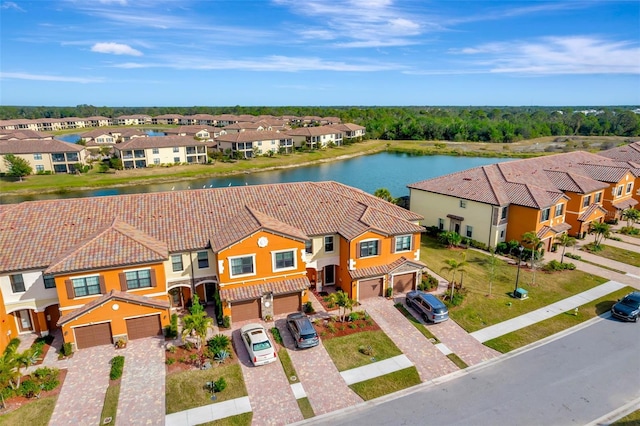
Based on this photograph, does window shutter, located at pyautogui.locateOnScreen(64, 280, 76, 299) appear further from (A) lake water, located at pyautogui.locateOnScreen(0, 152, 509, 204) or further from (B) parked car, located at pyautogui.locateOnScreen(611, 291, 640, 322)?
(A) lake water, located at pyautogui.locateOnScreen(0, 152, 509, 204)

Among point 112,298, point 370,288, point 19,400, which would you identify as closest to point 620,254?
point 370,288

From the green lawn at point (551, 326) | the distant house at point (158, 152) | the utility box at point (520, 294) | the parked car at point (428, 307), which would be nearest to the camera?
the green lawn at point (551, 326)

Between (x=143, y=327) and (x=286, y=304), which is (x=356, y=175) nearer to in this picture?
(x=286, y=304)

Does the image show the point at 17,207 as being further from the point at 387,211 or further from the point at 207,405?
the point at 387,211

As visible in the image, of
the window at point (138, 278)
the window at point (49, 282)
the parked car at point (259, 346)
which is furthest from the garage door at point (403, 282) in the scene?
the window at point (49, 282)

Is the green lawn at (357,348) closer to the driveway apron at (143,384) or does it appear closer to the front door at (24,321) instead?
the driveway apron at (143,384)

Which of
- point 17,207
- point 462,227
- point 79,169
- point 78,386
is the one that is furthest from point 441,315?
point 79,169

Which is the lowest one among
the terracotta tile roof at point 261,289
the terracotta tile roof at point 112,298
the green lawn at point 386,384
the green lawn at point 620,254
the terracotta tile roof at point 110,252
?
the green lawn at point 620,254
